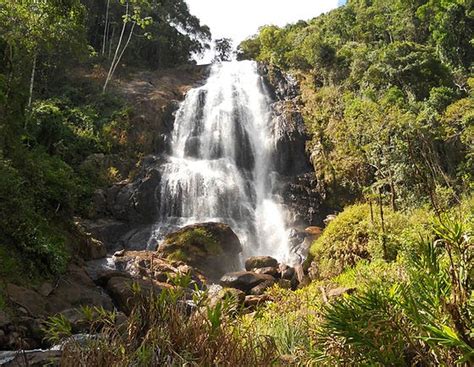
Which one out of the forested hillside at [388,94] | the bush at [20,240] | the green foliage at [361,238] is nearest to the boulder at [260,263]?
the green foliage at [361,238]

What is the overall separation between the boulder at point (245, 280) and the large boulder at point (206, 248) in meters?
2.07

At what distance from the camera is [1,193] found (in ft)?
30.6

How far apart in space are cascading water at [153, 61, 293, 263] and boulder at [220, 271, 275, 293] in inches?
141

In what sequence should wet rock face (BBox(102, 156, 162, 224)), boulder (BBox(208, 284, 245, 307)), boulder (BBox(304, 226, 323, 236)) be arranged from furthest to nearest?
wet rock face (BBox(102, 156, 162, 224)) < boulder (BBox(304, 226, 323, 236)) < boulder (BBox(208, 284, 245, 307))

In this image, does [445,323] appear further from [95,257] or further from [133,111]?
[133,111]

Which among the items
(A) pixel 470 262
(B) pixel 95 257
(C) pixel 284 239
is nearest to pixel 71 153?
(B) pixel 95 257

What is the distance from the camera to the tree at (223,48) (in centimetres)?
4406

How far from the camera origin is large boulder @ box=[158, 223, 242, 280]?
48.6 ft

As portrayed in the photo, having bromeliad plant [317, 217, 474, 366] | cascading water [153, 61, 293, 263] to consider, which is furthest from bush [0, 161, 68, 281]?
bromeliad plant [317, 217, 474, 366]

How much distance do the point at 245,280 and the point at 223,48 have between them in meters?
36.0

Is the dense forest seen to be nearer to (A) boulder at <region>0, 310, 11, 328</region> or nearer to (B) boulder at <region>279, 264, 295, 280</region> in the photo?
(A) boulder at <region>0, 310, 11, 328</region>

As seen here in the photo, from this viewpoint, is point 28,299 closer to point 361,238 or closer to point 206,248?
point 206,248

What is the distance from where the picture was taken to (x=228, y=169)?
21969mm

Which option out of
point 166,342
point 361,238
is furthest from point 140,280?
point 166,342
